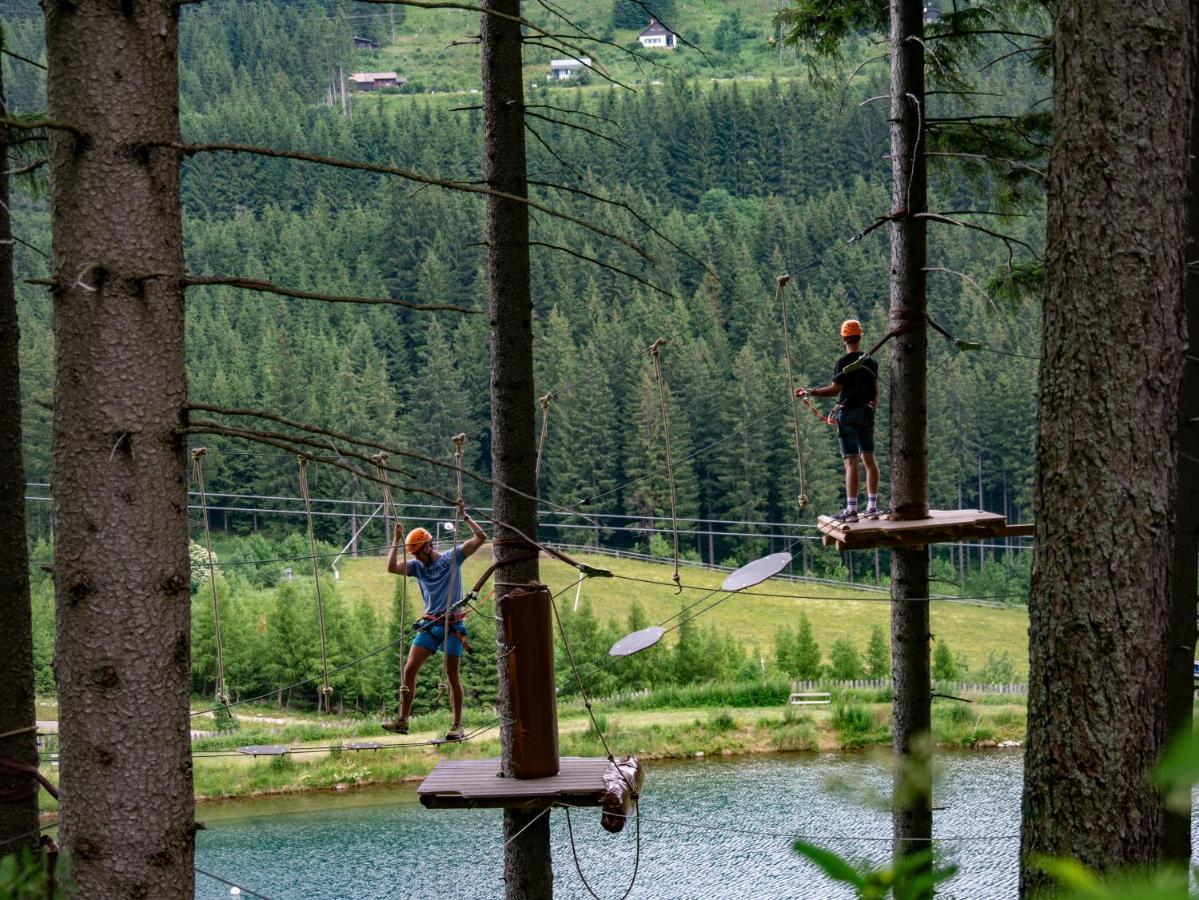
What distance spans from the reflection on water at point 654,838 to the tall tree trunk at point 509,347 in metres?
9.16

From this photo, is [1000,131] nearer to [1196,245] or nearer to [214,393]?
[1196,245]

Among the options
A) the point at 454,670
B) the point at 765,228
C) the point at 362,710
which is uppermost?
the point at 765,228

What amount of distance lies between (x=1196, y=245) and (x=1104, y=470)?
3.30m

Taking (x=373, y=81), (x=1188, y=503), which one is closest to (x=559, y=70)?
(x=373, y=81)

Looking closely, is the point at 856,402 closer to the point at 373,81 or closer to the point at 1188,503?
the point at 1188,503

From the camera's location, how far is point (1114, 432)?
3.69 m

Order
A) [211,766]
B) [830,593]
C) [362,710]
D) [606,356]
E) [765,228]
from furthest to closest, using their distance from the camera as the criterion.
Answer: [765,228]
[606,356]
[830,593]
[362,710]
[211,766]

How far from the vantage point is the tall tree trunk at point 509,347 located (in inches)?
252

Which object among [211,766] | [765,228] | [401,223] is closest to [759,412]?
[765,228]

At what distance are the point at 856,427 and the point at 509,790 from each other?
339 cm

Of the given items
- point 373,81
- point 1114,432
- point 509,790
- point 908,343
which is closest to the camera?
point 1114,432

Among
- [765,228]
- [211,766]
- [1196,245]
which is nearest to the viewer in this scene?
[1196,245]

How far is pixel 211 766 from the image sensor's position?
26.0 metres

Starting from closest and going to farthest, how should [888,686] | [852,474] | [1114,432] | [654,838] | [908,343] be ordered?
[1114,432] < [908,343] < [852,474] < [654,838] < [888,686]
